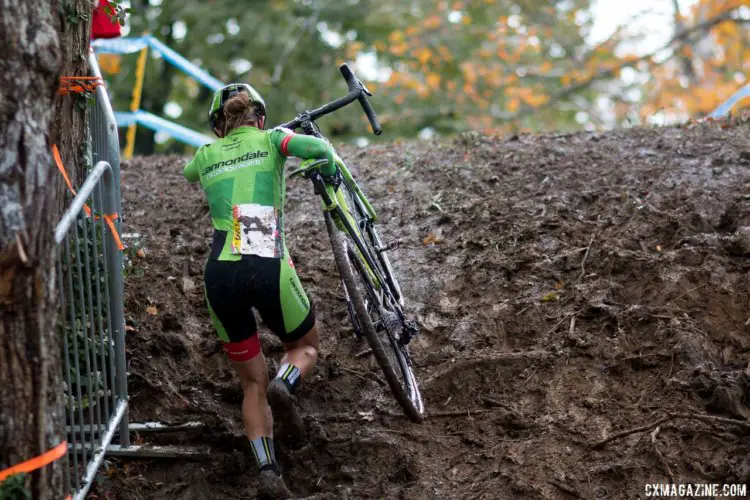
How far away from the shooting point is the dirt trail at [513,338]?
5188 mm

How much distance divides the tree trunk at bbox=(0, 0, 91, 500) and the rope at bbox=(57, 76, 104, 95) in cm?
126

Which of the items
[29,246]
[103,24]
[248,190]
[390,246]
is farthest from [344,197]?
[29,246]

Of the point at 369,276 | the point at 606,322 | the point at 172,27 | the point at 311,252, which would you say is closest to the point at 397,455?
the point at 369,276

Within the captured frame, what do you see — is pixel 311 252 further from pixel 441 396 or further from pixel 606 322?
pixel 606 322

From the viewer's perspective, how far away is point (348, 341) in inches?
253

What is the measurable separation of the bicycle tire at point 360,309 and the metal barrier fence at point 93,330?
4.22 feet

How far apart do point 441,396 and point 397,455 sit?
655 mm

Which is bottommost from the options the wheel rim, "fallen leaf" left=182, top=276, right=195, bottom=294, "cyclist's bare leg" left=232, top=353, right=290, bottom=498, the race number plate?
"cyclist's bare leg" left=232, top=353, right=290, bottom=498

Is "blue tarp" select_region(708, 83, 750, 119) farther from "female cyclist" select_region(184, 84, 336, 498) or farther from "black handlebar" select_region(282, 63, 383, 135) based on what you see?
"female cyclist" select_region(184, 84, 336, 498)

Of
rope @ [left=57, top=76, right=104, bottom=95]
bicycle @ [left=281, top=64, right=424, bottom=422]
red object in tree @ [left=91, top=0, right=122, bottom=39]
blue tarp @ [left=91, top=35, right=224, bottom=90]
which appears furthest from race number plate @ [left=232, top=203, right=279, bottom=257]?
blue tarp @ [left=91, top=35, right=224, bottom=90]

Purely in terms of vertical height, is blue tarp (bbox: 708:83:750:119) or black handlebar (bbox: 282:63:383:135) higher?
blue tarp (bbox: 708:83:750:119)

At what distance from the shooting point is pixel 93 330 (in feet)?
15.3

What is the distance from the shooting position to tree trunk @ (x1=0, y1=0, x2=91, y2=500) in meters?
3.59

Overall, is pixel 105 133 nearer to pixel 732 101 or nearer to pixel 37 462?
pixel 37 462
